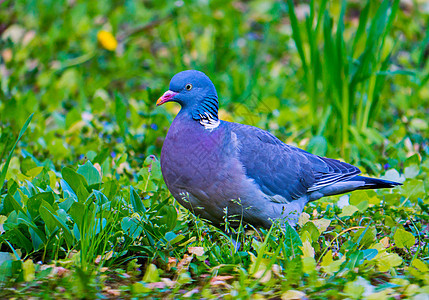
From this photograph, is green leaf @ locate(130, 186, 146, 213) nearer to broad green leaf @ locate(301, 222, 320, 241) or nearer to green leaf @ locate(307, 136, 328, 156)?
broad green leaf @ locate(301, 222, 320, 241)

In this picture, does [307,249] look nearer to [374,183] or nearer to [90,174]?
[374,183]

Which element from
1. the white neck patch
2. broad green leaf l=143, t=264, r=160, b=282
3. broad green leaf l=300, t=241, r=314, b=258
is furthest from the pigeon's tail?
broad green leaf l=143, t=264, r=160, b=282

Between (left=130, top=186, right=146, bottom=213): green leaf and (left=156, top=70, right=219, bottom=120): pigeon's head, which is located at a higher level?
(left=156, top=70, right=219, bottom=120): pigeon's head

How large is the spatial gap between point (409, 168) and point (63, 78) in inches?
139

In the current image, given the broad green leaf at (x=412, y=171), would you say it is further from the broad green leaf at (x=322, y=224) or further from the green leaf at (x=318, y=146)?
the broad green leaf at (x=322, y=224)

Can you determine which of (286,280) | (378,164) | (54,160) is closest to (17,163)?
(54,160)

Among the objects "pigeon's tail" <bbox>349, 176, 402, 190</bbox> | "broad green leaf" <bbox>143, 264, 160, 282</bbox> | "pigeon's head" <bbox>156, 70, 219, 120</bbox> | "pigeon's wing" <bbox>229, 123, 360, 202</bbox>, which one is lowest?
"broad green leaf" <bbox>143, 264, 160, 282</bbox>

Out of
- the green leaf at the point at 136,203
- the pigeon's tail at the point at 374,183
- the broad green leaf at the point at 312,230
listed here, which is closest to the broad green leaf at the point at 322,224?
the broad green leaf at the point at 312,230

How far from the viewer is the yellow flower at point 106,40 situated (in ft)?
19.3

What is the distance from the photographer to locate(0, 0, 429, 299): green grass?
2570mm

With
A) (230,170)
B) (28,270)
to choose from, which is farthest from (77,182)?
(230,170)

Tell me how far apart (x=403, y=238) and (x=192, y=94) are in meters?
1.35

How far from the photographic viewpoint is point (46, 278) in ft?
8.07

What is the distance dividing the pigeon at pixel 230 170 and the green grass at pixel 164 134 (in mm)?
138
